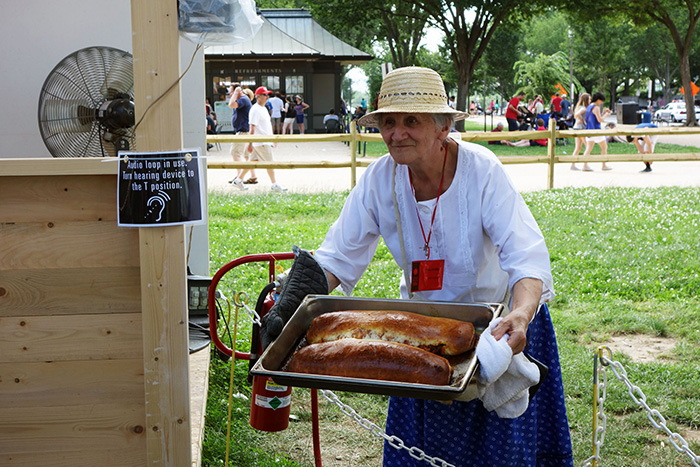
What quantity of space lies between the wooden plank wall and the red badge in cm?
102

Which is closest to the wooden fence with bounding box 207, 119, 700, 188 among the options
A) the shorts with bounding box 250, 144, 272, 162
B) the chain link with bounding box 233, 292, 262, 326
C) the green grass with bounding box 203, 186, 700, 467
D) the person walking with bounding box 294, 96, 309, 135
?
the shorts with bounding box 250, 144, 272, 162

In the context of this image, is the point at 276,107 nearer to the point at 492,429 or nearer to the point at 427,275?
the point at 427,275

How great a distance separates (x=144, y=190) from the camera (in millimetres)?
2559

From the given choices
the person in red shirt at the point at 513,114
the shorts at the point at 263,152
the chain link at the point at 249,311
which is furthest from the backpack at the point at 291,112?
the chain link at the point at 249,311

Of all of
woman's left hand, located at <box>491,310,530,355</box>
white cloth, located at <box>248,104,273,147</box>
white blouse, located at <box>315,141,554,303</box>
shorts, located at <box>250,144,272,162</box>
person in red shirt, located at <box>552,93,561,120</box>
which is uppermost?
person in red shirt, located at <box>552,93,561,120</box>

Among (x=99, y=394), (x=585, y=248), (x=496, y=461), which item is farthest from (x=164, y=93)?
(x=585, y=248)

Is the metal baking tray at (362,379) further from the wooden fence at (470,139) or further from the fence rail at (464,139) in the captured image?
the wooden fence at (470,139)

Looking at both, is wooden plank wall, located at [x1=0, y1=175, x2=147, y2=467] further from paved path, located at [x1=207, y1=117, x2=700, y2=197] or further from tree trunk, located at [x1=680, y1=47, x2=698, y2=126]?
tree trunk, located at [x1=680, y1=47, x2=698, y2=126]

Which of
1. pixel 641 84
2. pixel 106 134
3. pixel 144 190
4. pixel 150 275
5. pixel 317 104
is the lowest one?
pixel 150 275

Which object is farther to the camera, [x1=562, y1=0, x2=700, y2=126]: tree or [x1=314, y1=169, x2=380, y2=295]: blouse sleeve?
[x1=562, y1=0, x2=700, y2=126]: tree

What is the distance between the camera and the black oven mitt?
7.93 ft

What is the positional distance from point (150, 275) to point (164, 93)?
646 mm

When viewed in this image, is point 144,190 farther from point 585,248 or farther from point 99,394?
point 585,248

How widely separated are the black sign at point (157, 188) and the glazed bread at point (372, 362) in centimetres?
72
